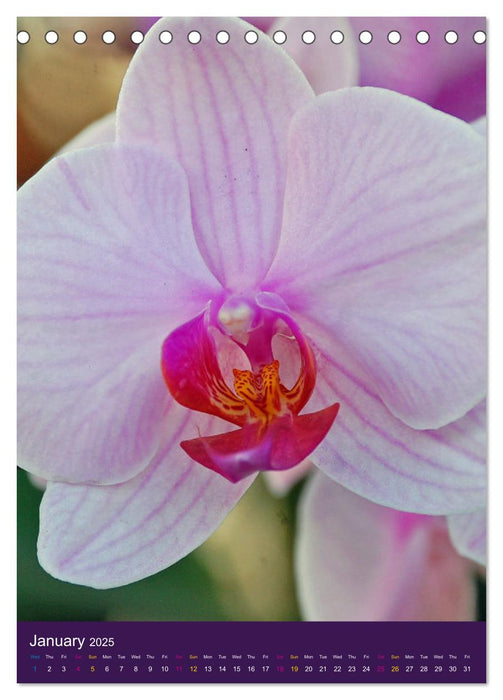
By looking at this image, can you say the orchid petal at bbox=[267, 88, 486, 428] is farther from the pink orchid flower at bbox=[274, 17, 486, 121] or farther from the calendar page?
the pink orchid flower at bbox=[274, 17, 486, 121]

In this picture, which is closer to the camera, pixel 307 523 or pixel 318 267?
pixel 318 267

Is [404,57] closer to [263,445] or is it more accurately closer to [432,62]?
[432,62]

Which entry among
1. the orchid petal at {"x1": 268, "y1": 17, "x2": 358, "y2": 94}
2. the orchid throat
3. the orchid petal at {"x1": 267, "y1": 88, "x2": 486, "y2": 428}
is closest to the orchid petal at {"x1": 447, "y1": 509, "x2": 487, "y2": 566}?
the orchid petal at {"x1": 267, "y1": 88, "x2": 486, "y2": 428}

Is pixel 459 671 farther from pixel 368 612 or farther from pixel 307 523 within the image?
pixel 307 523

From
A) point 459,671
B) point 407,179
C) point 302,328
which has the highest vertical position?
point 407,179

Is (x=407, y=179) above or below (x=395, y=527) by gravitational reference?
above

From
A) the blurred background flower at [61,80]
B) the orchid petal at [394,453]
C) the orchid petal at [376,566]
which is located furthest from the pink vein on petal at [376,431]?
the blurred background flower at [61,80]

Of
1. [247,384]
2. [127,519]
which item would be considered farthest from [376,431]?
[127,519]
